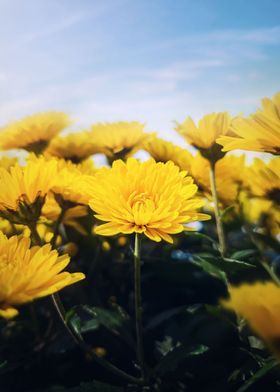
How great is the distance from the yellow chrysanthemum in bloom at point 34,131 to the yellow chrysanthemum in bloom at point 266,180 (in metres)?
0.38

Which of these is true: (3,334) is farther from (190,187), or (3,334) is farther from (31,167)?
(190,187)

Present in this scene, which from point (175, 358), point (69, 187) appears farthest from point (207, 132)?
point (175, 358)

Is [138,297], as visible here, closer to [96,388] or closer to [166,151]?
[96,388]

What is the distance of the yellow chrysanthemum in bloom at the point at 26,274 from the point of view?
0.46m

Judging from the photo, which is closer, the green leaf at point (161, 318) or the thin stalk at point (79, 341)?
the thin stalk at point (79, 341)

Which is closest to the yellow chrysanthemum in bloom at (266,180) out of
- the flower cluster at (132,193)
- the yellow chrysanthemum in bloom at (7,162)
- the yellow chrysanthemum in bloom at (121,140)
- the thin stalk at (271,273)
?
the flower cluster at (132,193)

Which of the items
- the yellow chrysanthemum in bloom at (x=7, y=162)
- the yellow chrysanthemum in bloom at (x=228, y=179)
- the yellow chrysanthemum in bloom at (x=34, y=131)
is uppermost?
the yellow chrysanthemum in bloom at (x=34, y=131)

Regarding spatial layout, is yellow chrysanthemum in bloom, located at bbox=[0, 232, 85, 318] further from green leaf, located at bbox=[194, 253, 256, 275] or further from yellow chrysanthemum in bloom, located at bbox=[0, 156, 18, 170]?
yellow chrysanthemum in bloom, located at bbox=[0, 156, 18, 170]

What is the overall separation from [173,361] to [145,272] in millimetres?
298

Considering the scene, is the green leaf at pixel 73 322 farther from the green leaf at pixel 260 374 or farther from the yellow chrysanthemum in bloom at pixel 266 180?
the yellow chrysanthemum in bloom at pixel 266 180

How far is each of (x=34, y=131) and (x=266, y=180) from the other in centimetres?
44

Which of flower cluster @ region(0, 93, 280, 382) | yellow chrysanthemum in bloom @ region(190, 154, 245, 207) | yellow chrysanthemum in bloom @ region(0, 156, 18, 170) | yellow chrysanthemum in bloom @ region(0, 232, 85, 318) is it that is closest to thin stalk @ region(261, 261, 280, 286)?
flower cluster @ region(0, 93, 280, 382)

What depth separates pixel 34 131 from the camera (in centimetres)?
91

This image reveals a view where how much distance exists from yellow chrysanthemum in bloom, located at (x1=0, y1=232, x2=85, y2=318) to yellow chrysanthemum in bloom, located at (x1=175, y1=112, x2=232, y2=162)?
317 millimetres
